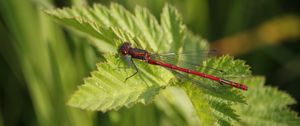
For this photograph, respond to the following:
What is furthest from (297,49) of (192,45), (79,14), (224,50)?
(79,14)

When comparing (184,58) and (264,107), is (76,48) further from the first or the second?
(264,107)

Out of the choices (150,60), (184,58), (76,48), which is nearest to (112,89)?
(150,60)

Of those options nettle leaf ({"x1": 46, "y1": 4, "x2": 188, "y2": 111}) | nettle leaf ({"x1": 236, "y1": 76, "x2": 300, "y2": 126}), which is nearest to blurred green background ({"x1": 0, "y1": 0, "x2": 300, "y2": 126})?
nettle leaf ({"x1": 46, "y1": 4, "x2": 188, "y2": 111})

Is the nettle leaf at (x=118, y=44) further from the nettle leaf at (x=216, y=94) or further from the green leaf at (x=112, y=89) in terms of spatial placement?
Answer: the nettle leaf at (x=216, y=94)

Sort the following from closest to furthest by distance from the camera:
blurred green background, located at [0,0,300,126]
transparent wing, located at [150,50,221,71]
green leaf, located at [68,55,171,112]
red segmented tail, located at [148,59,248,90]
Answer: green leaf, located at [68,55,171,112]
red segmented tail, located at [148,59,248,90]
transparent wing, located at [150,50,221,71]
blurred green background, located at [0,0,300,126]

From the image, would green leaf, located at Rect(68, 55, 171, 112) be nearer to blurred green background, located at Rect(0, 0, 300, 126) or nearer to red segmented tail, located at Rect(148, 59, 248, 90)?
red segmented tail, located at Rect(148, 59, 248, 90)

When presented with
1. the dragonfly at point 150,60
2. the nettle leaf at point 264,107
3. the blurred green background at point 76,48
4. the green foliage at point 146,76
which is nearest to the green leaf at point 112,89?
the green foliage at point 146,76

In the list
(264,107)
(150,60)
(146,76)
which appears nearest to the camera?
(146,76)
